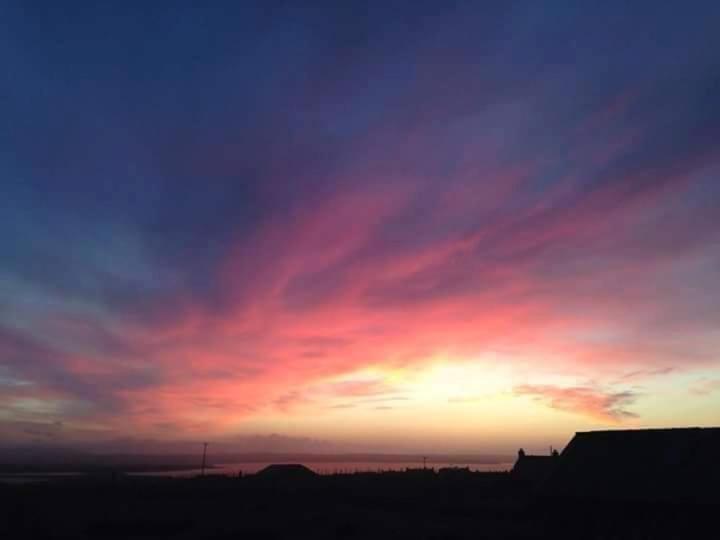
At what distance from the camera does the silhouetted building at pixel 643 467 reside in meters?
33.8

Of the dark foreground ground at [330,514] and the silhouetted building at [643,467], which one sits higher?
the silhouetted building at [643,467]

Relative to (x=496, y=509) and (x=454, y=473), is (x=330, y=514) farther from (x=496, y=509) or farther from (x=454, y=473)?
(x=454, y=473)

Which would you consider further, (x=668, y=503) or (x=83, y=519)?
(x=83, y=519)

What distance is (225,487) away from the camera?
70312mm

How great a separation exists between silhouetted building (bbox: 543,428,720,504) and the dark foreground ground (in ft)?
2.52

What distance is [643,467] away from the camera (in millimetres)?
36844

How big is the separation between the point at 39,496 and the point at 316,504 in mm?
31176

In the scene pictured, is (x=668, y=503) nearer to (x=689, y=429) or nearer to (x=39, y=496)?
(x=689, y=429)

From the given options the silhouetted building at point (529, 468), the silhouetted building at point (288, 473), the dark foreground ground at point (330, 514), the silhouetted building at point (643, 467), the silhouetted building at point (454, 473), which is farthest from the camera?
the silhouetted building at point (454, 473)

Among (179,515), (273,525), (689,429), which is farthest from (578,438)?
(179,515)

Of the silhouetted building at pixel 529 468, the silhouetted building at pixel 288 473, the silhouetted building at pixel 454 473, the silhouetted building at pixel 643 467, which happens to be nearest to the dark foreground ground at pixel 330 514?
the silhouetted building at pixel 643 467

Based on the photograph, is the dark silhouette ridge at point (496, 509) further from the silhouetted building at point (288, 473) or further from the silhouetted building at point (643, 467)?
the silhouetted building at point (288, 473)

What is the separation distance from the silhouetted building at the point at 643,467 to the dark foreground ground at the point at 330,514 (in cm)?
77

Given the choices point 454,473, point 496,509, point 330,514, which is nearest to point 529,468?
point 496,509
